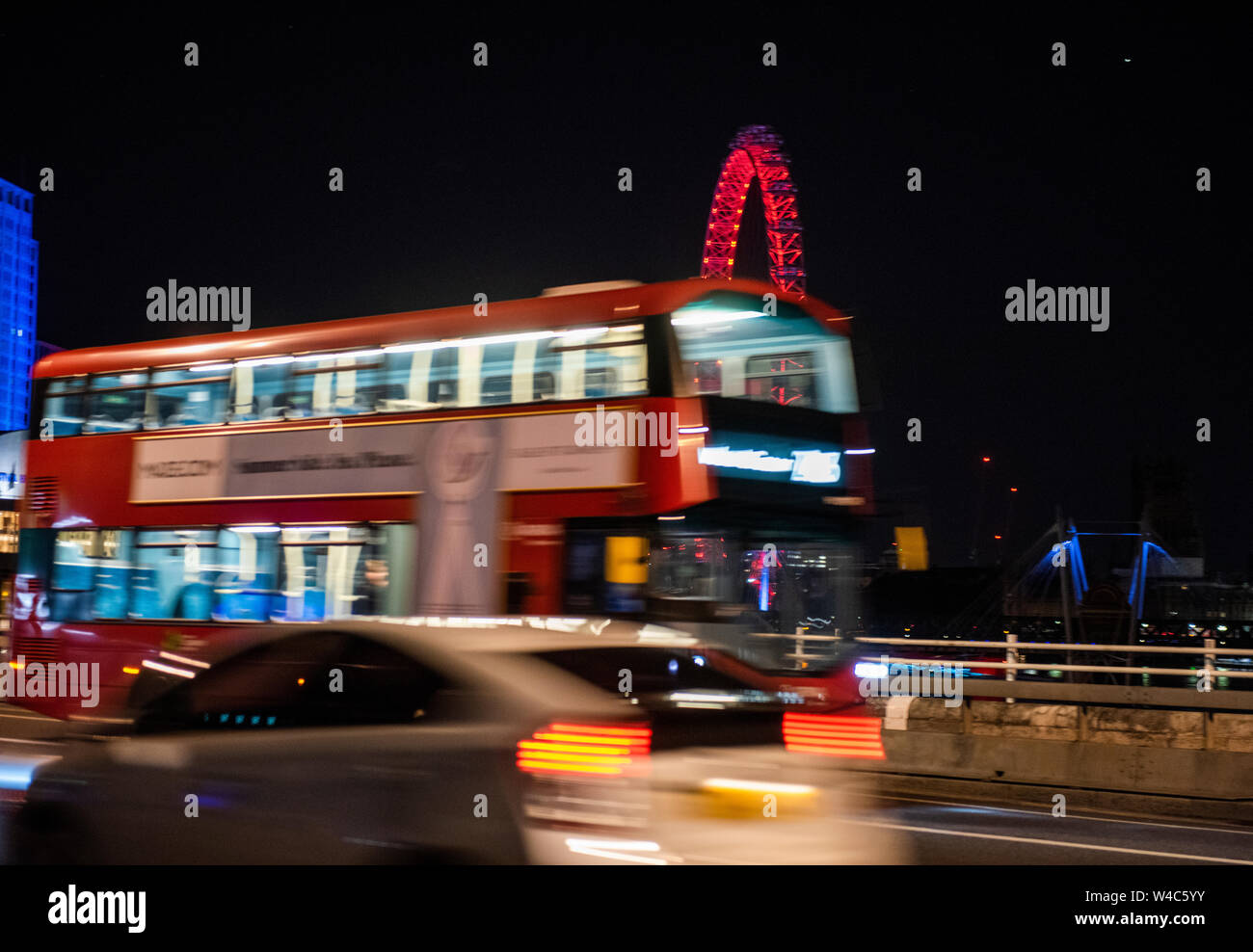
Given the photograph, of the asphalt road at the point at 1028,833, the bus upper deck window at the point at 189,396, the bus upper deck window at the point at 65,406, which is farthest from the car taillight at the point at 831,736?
the bus upper deck window at the point at 65,406

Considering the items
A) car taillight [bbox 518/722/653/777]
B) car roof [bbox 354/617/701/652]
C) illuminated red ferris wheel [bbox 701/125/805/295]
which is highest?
illuminated red ferris wheel [bbox 701/125/805/295]

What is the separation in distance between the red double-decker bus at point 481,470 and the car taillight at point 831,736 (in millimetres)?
1269

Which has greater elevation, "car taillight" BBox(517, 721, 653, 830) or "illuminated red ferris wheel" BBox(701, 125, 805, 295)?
"illuminated red ferris wheel" BBox(701, 125, 805, 295)

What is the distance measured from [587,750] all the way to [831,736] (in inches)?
130

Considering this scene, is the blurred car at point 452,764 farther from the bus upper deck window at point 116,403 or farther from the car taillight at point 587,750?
the bus upper deck window at point 116,403

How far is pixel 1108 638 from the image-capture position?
5178cm

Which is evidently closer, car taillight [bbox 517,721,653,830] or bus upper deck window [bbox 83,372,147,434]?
car taillight [bbox 517,721,653,830]

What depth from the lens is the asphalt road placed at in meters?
9.40

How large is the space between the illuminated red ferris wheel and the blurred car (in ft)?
125

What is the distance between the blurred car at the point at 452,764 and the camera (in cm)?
528

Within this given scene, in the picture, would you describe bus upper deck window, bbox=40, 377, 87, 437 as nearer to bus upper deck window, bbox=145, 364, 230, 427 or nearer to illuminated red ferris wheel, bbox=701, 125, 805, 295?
bus upper deck window, bbox=145, 364, 230, 427

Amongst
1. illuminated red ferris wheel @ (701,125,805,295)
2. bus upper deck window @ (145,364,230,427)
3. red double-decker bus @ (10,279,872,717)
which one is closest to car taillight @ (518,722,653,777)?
red double-decker bus @ (10,279,872,717)

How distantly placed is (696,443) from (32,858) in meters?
6.81
